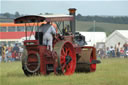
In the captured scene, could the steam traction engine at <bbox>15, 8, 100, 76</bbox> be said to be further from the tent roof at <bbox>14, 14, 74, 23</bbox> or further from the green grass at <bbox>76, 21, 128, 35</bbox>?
the green grass at <bbox>76, 21, 128, 35</bbox>

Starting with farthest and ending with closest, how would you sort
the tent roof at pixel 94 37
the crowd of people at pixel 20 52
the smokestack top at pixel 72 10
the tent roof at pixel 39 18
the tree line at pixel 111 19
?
the tree line at pixel 111 19
the tent roof at pixel 94 37
the crowd of people at pixel 20 52
the smokestack top at pixel 72 10
the tent roof at pixel 39 18

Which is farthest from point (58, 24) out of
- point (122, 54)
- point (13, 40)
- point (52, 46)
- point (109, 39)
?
point (13, 40)

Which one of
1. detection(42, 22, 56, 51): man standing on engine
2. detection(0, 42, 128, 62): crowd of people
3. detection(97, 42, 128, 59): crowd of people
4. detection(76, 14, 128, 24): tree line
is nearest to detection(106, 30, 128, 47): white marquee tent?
detection(0, 42, 128, 62): crowd of people

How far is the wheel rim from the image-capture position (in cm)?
1329

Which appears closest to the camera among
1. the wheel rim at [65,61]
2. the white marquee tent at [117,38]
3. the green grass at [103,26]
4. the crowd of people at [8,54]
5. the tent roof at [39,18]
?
the tent roof at [39,18]

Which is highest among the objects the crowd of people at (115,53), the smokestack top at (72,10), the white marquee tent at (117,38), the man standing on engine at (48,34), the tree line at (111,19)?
the tree line at (111,19)

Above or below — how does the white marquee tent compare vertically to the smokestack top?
below

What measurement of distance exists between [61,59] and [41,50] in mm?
769

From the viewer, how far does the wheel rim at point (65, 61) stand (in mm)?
13286

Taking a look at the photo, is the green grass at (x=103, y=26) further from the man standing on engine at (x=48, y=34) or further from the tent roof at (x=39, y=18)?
the man standing on engine at (x=48, y=34)

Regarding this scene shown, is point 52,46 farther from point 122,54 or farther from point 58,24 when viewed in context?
point 122,54

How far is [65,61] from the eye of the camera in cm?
1343

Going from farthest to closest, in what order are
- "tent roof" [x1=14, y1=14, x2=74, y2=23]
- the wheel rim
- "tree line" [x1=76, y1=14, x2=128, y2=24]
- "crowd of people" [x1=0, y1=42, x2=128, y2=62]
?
1. "tree line" [x1=76, y1=14, x2=128, y2=24]
2. "crowd of people" [x1=0, y1=42, x2=128, y2=62]
3. the wheel rim
4. "tent roof" [x1=14, y1=14, x2=74, y2=23]

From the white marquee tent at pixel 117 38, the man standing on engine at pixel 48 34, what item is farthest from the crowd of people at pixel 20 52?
the man standing on engine at pixel 48 34
